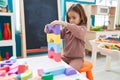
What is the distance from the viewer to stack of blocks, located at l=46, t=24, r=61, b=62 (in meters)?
0.83

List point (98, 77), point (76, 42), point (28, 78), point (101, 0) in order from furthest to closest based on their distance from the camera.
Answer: point (101, 0) < point (98, 77) < point (76, 42) < point (28, 78)

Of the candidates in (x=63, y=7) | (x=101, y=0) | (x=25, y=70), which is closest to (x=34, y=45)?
(x=63, y=7)

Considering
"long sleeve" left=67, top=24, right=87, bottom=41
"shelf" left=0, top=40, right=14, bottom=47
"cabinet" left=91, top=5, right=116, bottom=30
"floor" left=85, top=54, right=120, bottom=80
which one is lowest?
"floor" left=85, top=54, right=120, bottom=80

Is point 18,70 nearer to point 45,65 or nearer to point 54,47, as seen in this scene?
point 45,65

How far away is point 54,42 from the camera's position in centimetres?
86

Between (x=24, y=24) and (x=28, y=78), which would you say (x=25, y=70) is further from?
(x=24, y=24)

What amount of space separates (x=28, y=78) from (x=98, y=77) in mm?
1517

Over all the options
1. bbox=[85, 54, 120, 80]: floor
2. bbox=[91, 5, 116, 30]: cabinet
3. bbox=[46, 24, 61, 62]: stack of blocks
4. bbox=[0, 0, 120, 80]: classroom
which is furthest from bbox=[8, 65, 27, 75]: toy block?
bbox=[91, 5, 116, 30]: cabinet

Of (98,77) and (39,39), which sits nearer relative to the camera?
(98,77)

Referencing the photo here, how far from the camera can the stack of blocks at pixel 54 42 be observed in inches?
32.9

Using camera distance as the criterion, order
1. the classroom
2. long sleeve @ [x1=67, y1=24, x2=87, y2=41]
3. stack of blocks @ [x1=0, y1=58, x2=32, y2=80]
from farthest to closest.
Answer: long sleeve @ [x1=67, y1=24, x2=87, y2=41] → the classroom → stack of blocks @ [x1=0, y1=58, x2=32, y2=80]

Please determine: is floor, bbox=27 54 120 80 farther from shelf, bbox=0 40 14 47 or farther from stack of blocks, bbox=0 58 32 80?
stack of blocks, bbox=0 58 32 80

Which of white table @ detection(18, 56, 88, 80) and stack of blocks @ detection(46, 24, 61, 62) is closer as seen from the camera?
white table @ detection(18, 56, 88, 80)

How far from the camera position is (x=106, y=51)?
134cm
